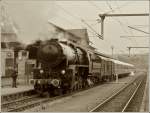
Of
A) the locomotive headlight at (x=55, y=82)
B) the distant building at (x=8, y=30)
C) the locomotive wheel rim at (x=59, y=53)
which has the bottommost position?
the locomotive headlight at (x=55, y=82)

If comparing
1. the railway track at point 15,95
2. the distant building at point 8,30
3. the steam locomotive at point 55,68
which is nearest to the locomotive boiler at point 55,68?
the steam locomotive at point 55,68

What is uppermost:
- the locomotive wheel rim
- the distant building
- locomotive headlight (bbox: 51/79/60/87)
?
the distant building

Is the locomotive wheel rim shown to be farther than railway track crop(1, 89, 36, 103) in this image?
Yes

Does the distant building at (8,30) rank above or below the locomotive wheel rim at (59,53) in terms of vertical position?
above

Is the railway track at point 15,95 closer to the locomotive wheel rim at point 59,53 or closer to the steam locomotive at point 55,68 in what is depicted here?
the steam locomotive at point 55,68

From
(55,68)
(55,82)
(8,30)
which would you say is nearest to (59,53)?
(55,68)

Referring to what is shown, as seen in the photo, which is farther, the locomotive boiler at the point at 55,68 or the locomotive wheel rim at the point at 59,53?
the locomotive boiler at the point at 55,68

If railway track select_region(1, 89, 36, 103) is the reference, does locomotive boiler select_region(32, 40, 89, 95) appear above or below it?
above

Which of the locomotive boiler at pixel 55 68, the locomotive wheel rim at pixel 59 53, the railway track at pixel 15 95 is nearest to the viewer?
the railway track at pixel 15 95

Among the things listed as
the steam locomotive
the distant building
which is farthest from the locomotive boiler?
the distant building

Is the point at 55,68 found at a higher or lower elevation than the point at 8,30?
lower

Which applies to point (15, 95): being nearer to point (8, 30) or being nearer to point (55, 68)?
point (55, 68)

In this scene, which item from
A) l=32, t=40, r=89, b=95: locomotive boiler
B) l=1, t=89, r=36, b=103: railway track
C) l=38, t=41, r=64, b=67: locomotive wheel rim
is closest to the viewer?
l=1, t=89, r=36, b=103: railway track

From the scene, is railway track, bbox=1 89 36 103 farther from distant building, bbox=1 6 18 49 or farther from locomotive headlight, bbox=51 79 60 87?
distant building, bbox=1 6 18 49
